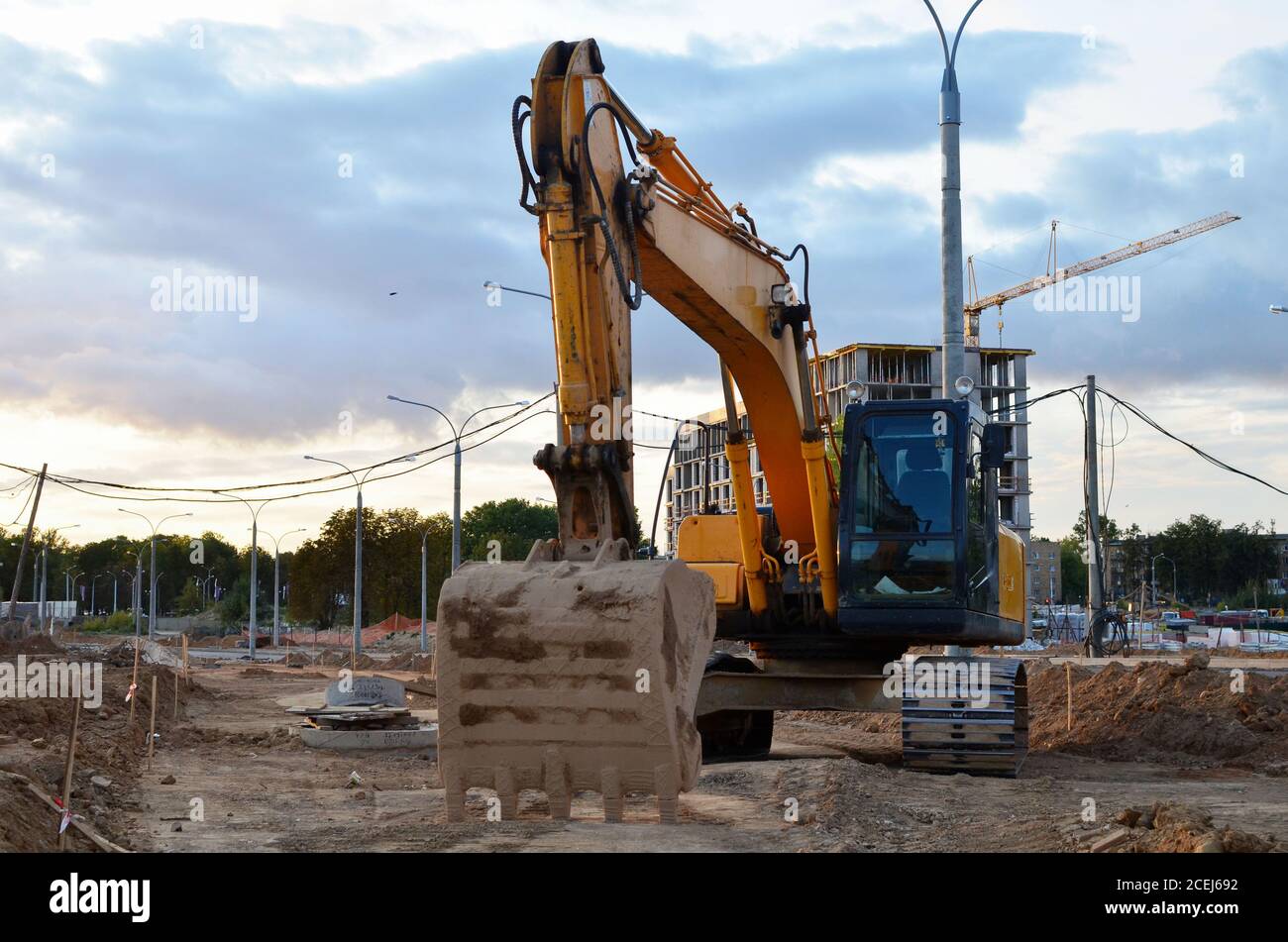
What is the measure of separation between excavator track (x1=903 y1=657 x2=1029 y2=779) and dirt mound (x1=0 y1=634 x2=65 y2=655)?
98.3 ft

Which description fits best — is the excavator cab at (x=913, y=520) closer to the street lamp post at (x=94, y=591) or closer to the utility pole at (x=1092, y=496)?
the utility pole at (x=1092, y=496)

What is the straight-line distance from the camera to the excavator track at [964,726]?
47.8ft

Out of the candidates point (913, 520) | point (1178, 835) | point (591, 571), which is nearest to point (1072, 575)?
point (913, 520)

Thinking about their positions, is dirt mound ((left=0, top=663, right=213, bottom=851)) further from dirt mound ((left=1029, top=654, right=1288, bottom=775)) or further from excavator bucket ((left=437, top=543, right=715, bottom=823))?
dirt mound ((left=1029, top=654, right=1288, bottom=775))

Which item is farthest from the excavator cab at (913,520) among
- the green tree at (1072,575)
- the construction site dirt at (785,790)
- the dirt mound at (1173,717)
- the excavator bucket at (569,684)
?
the green tree at (1072,575)

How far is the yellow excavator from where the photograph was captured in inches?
306

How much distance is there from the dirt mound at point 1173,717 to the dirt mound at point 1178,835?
7.68 meters

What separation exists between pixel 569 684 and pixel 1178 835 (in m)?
3.85

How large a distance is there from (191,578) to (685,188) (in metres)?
133

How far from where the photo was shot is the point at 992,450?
1434 centimetres

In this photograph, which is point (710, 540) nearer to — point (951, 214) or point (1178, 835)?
point (951, 214)

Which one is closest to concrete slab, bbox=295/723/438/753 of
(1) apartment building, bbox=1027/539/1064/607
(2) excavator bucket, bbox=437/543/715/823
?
(2) excavator bucket, bbox=437/543/715/823

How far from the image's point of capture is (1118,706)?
20.4 meters
